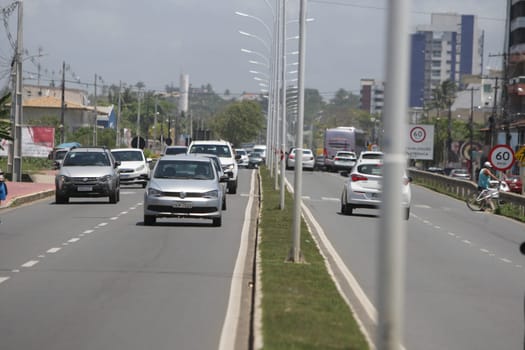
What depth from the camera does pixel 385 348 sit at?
6.38m

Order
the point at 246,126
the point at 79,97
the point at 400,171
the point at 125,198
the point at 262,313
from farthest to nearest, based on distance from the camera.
→ the point at 246,126 → the point at 79,97 → the point at 125,198 → the point at 262,313 → the point at 400,171

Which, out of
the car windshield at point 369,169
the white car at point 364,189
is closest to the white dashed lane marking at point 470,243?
the white car at point 364,189

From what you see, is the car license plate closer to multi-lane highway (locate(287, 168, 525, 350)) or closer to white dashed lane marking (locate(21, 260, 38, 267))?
multi-lane highway (locate(287, 168, 525, 350))

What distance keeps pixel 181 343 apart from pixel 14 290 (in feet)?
14.3

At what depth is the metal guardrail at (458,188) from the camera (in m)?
39.5

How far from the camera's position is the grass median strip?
997 cm

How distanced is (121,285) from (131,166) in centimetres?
3239

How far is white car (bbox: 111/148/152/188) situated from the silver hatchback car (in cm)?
2034

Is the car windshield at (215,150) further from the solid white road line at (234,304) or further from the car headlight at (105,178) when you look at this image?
the solid white road line at (234,304)

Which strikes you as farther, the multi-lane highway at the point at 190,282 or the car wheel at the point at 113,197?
the car wheel at the point at 113,197

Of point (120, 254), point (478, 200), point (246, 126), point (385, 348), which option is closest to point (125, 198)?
point (478, 200)

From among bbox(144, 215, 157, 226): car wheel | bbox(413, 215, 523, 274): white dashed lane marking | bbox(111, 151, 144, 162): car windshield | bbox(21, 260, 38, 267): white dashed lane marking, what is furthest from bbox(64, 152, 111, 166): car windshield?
bbox(21, 260, 38, 267): white dashed lane marking

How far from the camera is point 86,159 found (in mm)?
36531

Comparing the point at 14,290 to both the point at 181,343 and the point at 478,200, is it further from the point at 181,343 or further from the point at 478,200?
the point at 478,200
